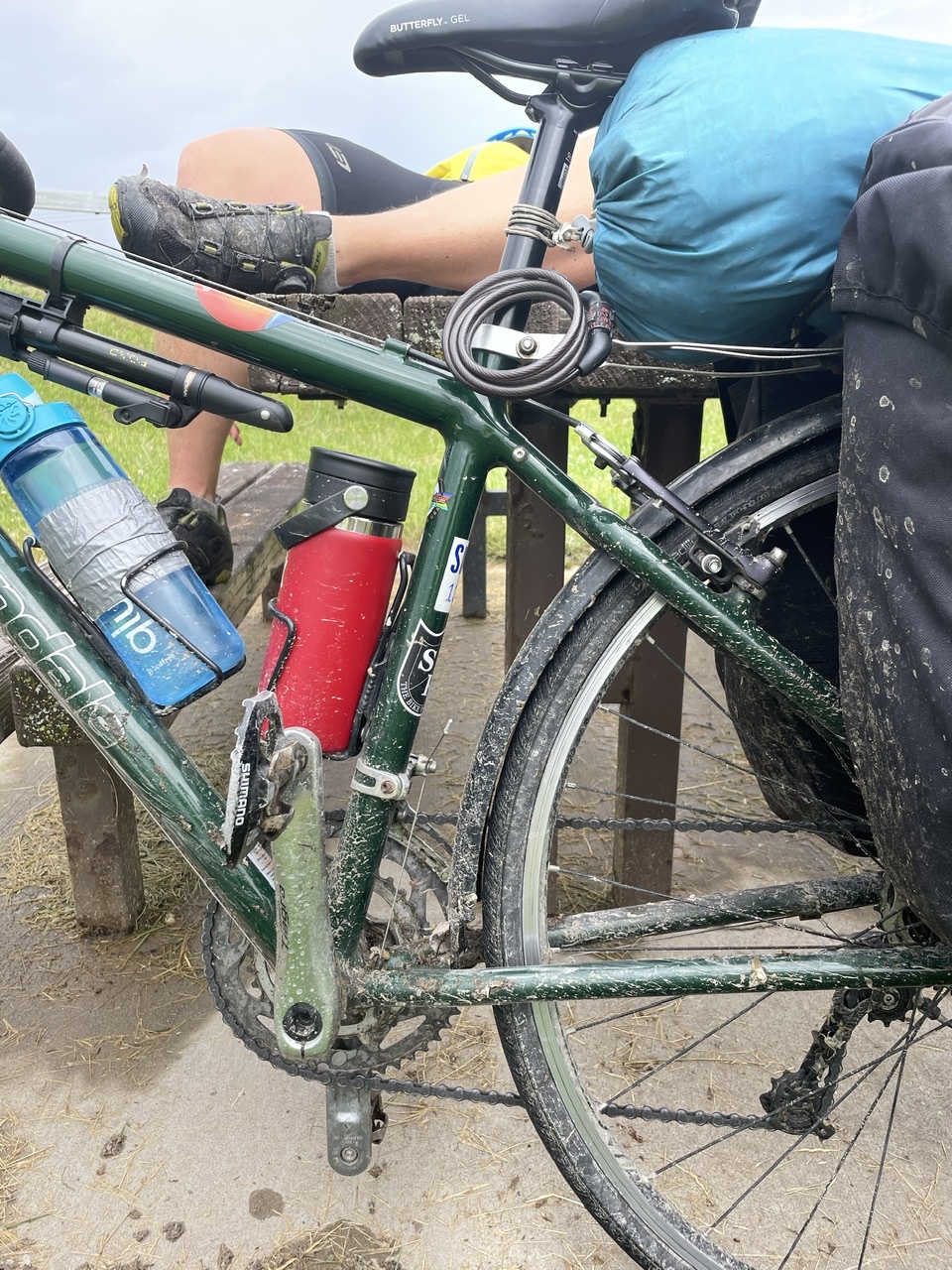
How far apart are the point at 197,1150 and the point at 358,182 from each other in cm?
162

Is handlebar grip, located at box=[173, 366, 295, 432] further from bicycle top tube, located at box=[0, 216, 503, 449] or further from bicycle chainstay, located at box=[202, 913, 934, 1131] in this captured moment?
bicycle chainstay, located at box=[202, 913, 934, 1131]

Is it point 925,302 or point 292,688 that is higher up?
point 925,302

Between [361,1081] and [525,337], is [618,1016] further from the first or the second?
[525,337]

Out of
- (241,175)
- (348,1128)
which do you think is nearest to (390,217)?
(241,175)

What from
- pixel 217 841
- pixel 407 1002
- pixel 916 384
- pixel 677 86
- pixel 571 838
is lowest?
pixel 571 838

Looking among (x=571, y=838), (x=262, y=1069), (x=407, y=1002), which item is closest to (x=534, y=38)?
(x=407, y=1002)

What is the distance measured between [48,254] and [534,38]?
0.59 metres

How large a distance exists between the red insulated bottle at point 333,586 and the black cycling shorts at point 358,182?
676 millimetres

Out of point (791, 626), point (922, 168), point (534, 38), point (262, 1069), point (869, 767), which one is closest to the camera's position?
point (922, 168)

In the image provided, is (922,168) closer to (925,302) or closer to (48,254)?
(925,302)

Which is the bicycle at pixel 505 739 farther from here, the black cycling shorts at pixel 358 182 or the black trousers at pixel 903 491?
the black cycling shorts at pixel 358 182

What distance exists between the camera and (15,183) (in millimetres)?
1135

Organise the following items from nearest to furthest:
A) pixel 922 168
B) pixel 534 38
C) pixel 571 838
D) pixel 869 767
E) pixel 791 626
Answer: pixel 922 168 → pixel 869 767 → pixel 534 38 → pixel 791 626 → pixel 571 838

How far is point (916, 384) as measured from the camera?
0.82 metres
